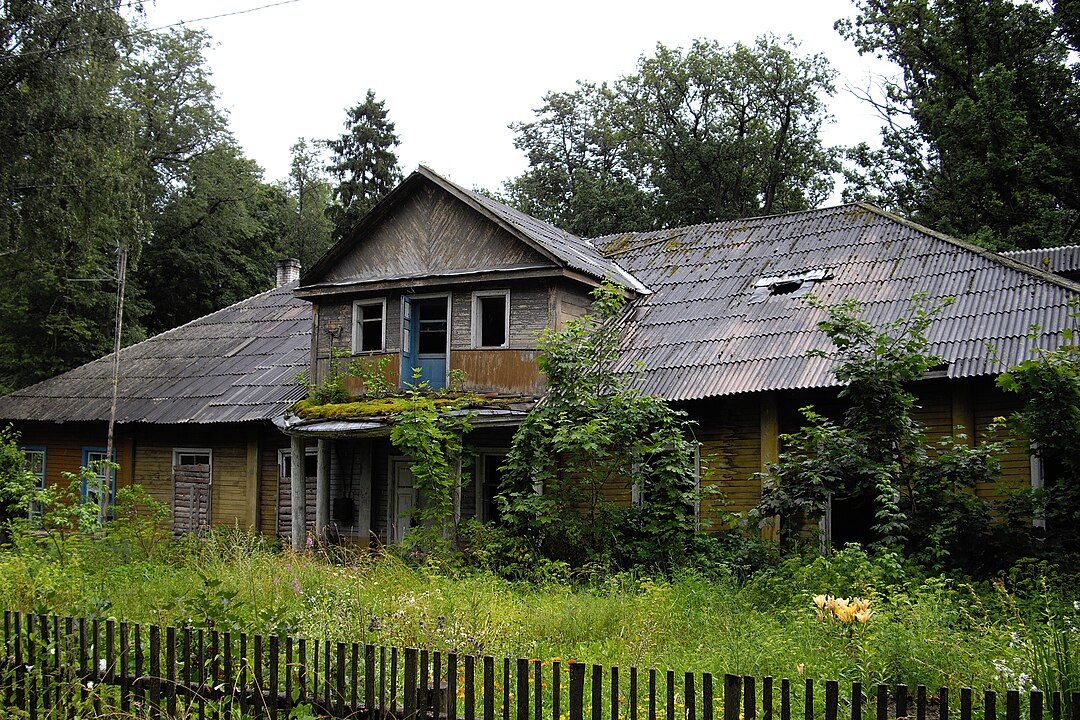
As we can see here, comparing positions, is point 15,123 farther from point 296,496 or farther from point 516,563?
point 516,563

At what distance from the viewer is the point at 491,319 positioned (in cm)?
1538

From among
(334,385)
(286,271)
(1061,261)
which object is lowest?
(334,385)

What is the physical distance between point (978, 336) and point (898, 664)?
6.69m

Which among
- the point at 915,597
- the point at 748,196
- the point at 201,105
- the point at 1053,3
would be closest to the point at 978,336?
the point at 915,597

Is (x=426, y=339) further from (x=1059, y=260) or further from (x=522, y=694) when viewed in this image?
(x=522, y=694)

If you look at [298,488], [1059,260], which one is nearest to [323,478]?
[298,488]

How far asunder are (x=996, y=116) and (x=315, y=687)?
72.0 feet

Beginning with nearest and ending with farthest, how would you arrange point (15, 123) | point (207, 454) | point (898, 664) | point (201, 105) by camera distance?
point (898, 664) → point (15, 123) → point (207, 454) → point (201, 105)

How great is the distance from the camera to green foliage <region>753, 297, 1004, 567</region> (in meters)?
8.99

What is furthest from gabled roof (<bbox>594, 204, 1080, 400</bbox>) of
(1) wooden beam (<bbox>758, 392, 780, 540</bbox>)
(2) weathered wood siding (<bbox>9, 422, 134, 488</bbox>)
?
(2) weathered wood siding (<bbox>9, 422, 134, 488</bbox>)

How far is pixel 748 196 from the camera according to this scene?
31469mm

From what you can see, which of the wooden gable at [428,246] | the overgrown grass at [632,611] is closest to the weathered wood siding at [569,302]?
the wooden gable at [428,246]

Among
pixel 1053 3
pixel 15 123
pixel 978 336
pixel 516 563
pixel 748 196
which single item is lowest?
pixel 516 563

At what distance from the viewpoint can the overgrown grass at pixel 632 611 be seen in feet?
19.7
